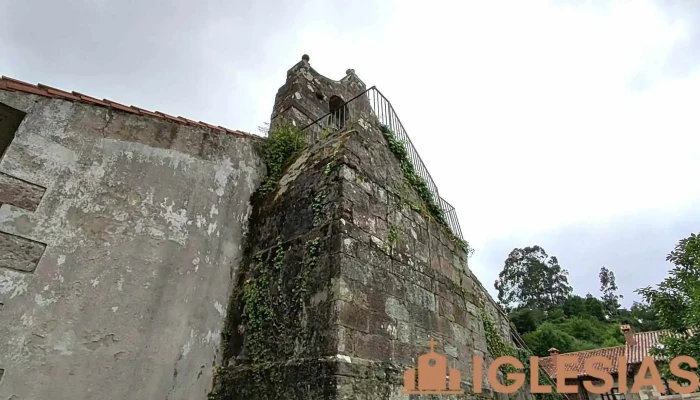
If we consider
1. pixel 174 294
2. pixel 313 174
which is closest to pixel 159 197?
pixel 174 294

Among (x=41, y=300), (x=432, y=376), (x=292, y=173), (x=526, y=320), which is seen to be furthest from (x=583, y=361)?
(x=41, y=300)

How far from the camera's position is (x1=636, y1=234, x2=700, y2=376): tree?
7824 millimetres

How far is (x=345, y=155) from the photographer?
3.95 metres

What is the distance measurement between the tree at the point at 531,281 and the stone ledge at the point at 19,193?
61.3 m

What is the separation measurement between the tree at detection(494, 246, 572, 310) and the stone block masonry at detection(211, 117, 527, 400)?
2296 inches

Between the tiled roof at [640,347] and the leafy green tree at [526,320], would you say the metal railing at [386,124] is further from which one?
the leafy green tree at [526,320]

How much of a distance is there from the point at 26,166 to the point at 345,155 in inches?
108

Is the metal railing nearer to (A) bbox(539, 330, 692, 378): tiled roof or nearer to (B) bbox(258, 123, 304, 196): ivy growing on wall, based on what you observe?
(B) bbox(258, 123, 304, 196): ivy growing on wall

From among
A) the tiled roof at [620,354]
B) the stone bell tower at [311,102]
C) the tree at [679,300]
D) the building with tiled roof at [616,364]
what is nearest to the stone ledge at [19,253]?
the stone bell tower at [311,102]

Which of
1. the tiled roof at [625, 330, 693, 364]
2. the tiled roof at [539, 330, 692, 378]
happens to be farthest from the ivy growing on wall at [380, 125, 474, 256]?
the tiled roof at [625, 330, 693, 364]

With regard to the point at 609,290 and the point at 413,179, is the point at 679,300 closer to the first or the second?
the point at 413,179

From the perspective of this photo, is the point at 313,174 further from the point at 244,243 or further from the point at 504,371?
the point at 504,371

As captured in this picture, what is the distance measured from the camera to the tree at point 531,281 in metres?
56.8

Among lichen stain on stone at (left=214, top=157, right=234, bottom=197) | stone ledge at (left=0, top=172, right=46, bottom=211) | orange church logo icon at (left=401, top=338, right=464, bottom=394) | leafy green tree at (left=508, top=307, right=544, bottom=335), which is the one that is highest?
leafy green tree at (left=508, top=307, right=544, bottom=335)
